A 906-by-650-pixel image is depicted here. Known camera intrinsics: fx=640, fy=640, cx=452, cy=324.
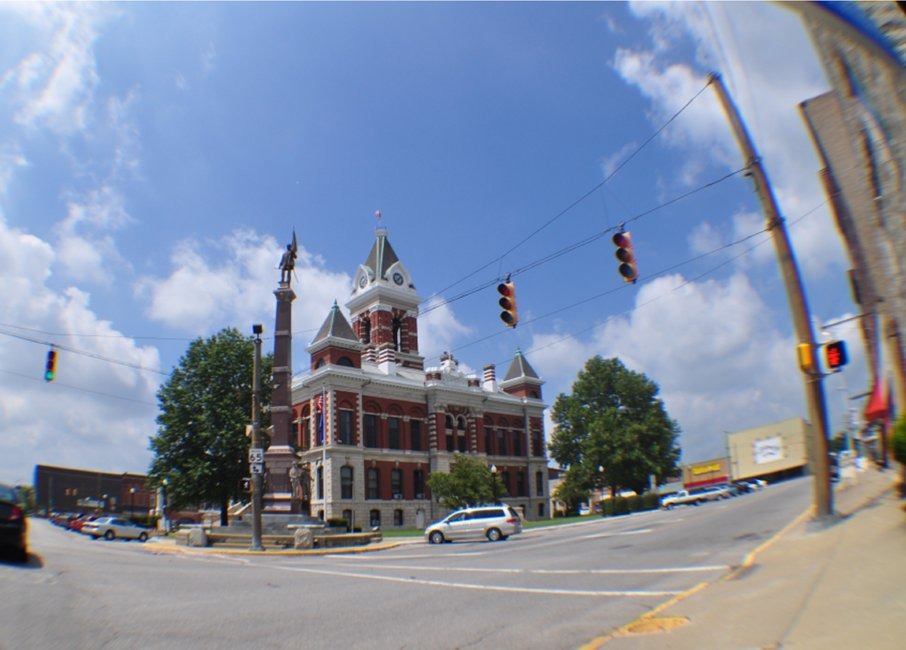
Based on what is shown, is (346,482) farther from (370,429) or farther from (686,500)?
(686,500)

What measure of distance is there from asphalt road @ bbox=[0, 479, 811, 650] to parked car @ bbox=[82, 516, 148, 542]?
30006 millimetres

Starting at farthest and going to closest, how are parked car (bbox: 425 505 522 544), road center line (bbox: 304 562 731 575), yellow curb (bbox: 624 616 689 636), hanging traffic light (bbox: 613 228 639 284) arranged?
parked car (bbox: 425 505 522 544) < hanging traffic light (bbox: 613 228 639 284) < road center line (bbox: 304 562 731 575) < yellow curb (bbox: 624 616 689 636)

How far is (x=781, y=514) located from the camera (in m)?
21.4

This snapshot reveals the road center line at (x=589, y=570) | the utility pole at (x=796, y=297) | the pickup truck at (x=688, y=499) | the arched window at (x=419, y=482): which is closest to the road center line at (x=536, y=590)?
the road center line at (x=589, y=570)

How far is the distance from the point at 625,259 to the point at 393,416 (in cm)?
4373

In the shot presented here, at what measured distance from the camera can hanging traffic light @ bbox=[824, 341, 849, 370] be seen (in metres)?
11.7

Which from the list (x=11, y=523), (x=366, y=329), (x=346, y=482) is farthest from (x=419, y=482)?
(x=11, y=523)

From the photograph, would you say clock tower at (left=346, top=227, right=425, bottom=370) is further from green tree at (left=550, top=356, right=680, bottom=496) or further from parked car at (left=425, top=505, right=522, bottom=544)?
parked car at (left=425, top=505, right=522, bottom=544)

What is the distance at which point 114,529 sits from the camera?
41.4 metres

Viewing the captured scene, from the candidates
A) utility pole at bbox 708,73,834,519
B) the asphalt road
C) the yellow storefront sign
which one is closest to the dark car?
the asphalt road

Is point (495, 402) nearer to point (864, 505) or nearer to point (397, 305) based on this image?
point (397, 305)

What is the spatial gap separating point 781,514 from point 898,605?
18006mm

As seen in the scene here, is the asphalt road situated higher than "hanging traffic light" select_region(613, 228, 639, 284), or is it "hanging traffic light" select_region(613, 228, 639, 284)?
"hanging traffic light" select_region(613, 228, 639, 284)

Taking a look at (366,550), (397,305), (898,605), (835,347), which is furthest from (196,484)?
(898,605)
